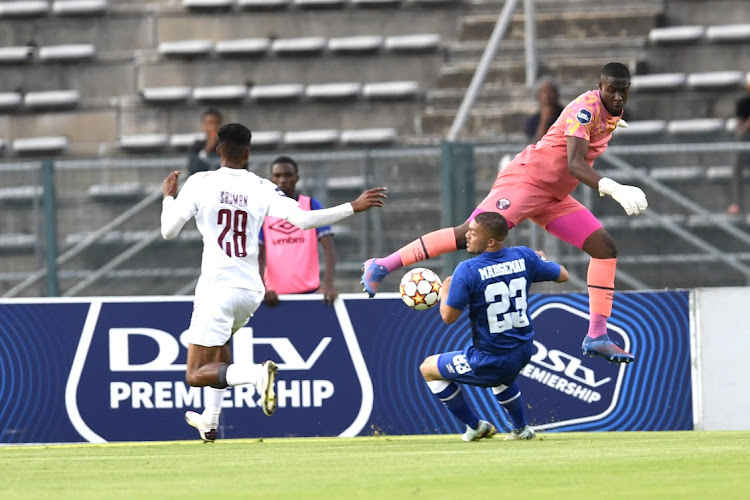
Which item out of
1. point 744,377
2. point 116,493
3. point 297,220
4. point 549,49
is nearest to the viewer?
point 116,493

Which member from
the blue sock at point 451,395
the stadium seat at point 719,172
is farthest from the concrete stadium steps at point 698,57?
the blue sock at point 451,395

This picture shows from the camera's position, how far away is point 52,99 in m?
19.0

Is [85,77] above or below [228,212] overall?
above

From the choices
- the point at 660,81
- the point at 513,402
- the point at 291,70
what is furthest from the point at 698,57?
the point at 513,402

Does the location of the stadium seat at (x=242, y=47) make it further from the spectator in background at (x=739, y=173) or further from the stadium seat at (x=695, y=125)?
the spectator in background at (x=739, y=173)

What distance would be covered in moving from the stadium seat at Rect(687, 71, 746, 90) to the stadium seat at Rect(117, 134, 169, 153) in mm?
6675

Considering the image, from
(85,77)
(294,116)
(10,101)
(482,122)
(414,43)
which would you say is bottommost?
(482,122)

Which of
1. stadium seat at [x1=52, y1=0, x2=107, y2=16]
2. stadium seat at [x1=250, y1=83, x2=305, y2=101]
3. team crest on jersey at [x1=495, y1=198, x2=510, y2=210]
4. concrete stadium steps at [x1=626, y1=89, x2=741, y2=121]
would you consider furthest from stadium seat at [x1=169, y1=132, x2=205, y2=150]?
team crest on jersey at [x1=495, y1=198, x2=510, y2=210]

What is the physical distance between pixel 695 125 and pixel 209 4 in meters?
6.99

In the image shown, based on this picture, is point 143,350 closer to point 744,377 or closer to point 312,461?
point 312,461

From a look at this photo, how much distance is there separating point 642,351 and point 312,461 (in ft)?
14.5

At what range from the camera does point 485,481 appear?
6.37 m

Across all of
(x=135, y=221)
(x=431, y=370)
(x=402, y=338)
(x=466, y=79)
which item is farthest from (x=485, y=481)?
(x=466, y=79)

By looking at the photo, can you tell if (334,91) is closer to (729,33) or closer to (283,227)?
(729,33)
